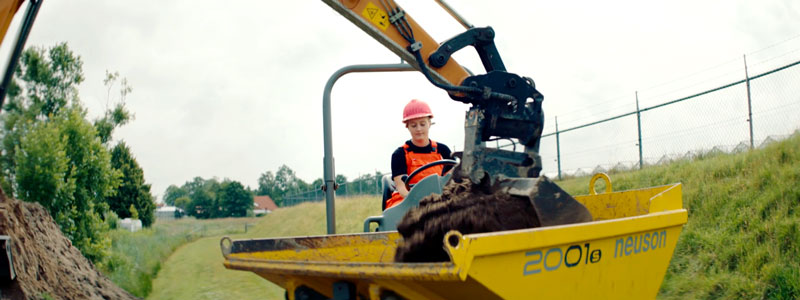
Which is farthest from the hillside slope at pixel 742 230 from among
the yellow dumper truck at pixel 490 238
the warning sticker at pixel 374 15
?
the warning sticker at pixel 374 15

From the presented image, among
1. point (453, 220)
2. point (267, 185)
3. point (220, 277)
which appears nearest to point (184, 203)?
point (267, 185)

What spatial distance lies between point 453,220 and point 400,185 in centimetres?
183

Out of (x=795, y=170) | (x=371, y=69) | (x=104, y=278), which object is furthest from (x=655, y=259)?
(x=104, y=278)

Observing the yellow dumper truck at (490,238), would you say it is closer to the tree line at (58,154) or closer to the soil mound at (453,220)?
the soil mound at (453,220)

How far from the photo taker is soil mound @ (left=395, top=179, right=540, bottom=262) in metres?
3.10

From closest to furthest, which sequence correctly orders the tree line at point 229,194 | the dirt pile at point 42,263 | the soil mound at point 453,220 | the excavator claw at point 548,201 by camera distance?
the soil mound at point 453,220
the excavator claw at point 548,201
the dirt pile at point 42,263
the tree line at point 229,194

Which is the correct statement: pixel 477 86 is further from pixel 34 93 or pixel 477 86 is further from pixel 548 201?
pixel 34 93

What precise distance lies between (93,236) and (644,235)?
9.18 meters

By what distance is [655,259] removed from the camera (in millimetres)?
3580

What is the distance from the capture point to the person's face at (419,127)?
5266 millimetres

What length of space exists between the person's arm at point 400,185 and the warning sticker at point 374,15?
1.16 m

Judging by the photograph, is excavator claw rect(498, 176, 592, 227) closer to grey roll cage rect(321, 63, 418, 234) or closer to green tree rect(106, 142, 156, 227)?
grey roll cage rect(321, 63, 418, 234)

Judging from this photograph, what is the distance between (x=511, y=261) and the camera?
2.73 m

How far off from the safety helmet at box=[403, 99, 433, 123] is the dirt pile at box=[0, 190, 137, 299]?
3.76 meters
